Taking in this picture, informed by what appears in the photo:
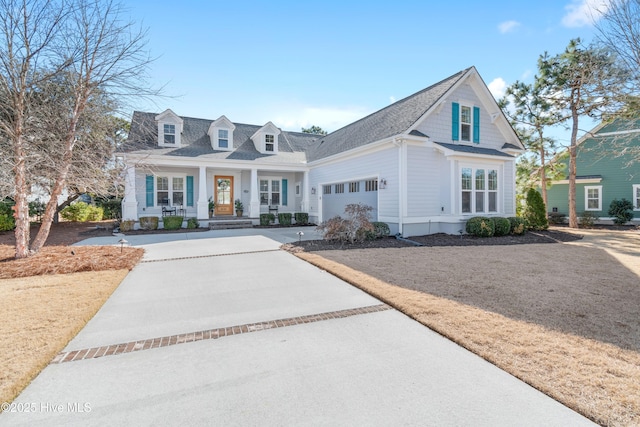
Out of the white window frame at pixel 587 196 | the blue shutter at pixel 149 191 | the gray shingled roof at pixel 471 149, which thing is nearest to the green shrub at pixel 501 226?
the gray shingled roof at pixel 471 149

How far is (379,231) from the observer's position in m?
11.2

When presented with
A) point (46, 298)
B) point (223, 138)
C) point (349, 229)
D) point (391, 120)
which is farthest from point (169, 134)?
point (46, 298)

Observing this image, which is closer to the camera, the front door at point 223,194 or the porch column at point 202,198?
the porch column at point 202,198

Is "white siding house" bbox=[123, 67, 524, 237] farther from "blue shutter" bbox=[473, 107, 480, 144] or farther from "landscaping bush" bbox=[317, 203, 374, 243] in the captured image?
"landscaping bush" bbox=[317, 203, 374, 243]

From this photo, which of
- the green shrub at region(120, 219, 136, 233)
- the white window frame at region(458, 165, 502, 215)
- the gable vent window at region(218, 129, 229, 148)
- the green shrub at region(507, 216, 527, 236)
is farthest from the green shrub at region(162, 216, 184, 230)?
the green shrub at region(507, 216, 527, 236)

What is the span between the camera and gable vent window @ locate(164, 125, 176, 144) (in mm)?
16125

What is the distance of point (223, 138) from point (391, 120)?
379 inches

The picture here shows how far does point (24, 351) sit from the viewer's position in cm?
301

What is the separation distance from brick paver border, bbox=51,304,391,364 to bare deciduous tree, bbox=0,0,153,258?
5.71m

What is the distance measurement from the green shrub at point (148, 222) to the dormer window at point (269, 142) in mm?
7404

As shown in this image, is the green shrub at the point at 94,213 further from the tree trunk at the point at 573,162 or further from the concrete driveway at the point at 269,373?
the tree trunk at the point at 573,162

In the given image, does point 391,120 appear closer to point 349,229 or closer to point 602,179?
point 349,229

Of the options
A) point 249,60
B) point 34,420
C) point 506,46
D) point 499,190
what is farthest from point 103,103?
point 499,190

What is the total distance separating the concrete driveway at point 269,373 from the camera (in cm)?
219
